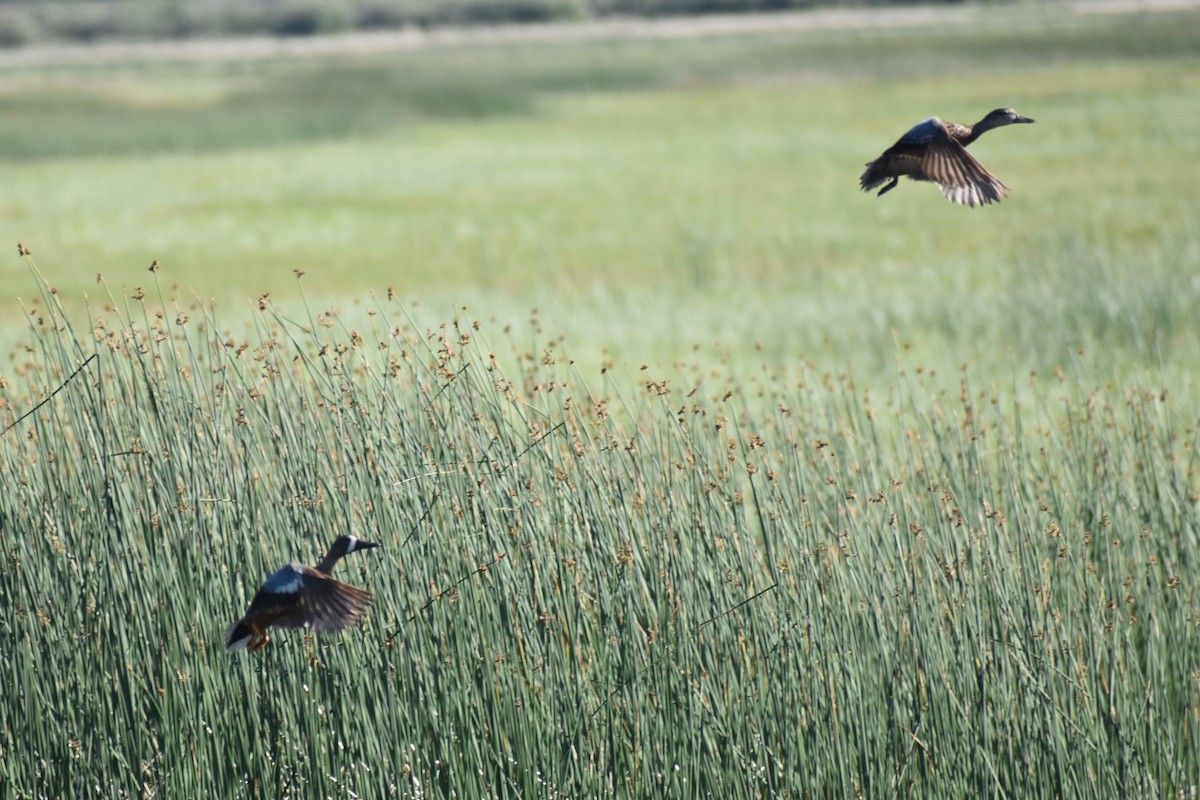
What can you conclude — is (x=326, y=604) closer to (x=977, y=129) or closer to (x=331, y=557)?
(x=331, y=557)

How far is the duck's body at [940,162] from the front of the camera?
2.38m

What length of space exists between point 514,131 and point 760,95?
29.2 feet

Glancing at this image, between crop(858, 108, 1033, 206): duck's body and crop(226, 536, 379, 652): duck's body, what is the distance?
3.93ft

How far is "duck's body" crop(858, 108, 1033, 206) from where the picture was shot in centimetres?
238

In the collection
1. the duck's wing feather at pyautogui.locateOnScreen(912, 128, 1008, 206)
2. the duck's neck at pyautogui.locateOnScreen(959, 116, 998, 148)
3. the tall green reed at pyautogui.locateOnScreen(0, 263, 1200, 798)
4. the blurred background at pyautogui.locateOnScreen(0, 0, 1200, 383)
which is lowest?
the tall green reed at pyautogui.locateOnScreen(0, 263, 1200, 798)

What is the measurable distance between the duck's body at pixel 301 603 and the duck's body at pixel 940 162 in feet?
3.93

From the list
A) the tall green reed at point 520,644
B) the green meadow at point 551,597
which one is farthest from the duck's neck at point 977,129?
the tall green reed at point 520,644

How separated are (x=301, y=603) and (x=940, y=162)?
1411mm

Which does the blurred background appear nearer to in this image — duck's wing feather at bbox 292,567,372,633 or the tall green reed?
the tall green reed

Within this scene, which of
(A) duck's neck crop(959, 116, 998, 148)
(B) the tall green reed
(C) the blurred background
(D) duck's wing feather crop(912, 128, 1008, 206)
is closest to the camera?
(D) duck's wing feather crop(912, 128, 1008, 206)

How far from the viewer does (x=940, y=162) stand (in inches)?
95.6

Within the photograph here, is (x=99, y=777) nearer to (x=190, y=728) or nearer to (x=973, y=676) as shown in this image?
(x=190, y=728)

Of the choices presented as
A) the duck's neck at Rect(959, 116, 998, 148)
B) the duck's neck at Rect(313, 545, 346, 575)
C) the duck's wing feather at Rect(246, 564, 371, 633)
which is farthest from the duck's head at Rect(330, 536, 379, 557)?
the duck's neck at Rect(959, 116, 998, 148)

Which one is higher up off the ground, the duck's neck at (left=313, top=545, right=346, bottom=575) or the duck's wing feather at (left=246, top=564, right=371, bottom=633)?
the duck's neck at (left=313, top=545, right=346, bottom=575)
